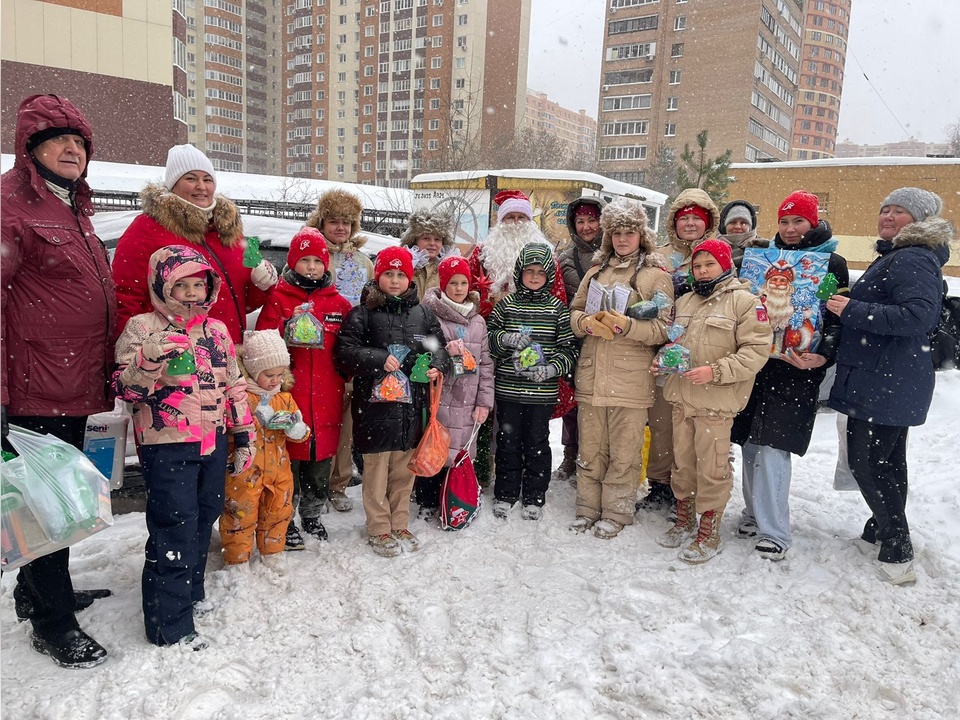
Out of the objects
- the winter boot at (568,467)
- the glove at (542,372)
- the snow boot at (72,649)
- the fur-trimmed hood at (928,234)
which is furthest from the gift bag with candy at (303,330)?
the fur-trimmed hood at (928,234)

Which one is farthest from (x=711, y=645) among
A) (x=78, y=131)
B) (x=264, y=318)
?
A: (x=78, y=131)

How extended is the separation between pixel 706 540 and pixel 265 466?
8.59 feet

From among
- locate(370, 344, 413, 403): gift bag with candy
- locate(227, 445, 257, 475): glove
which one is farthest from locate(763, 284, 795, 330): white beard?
locate(227, 445, 257, 475): glove

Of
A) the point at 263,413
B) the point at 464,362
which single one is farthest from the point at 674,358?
the point at 263,413


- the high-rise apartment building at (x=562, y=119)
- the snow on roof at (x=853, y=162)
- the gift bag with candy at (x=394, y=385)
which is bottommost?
the gift bag with candy at (x=394, y=385)

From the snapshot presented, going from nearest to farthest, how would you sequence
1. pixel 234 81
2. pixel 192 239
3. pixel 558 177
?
pixel 192 239 → pixel 558 177 → pixel 234 81

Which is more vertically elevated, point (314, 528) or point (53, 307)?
point (53, 307)

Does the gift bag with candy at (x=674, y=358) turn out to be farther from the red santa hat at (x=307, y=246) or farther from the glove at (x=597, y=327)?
the red santa hat at (x=307, y=246)

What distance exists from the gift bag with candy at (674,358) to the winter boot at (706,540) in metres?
0.91

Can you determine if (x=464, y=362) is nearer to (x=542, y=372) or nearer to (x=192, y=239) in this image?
(x=542, y=372)

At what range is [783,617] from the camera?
10.4 ft

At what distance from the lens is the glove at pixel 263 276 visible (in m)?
3.33

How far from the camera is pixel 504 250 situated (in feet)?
15.9

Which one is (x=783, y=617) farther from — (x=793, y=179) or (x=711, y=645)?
(x=793, y=179)
